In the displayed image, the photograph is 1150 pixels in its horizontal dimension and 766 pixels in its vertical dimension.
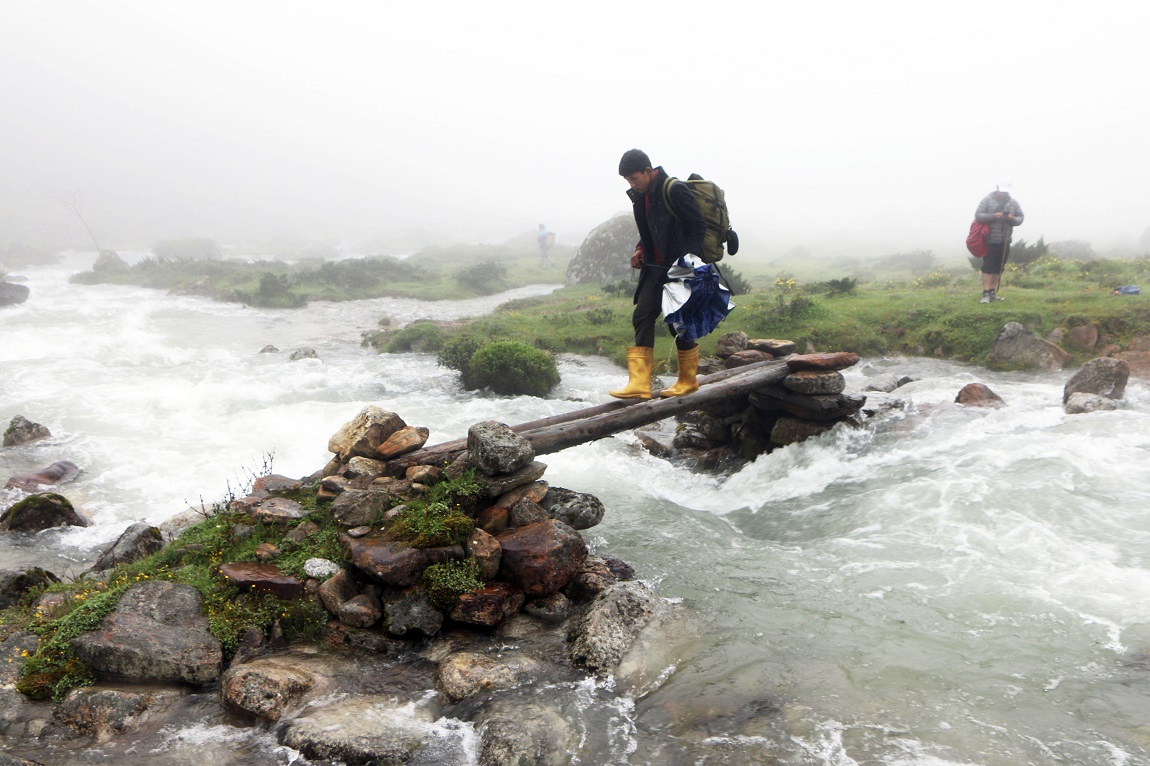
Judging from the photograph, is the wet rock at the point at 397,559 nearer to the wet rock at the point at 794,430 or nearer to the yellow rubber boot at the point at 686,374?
the yellow rubber boot at the point at 686,374

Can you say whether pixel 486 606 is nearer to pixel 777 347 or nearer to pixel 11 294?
pixel 777 347

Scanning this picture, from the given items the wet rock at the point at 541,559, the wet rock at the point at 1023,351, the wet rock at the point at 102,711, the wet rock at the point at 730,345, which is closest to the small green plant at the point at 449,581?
the wet rock at the point at 541,559

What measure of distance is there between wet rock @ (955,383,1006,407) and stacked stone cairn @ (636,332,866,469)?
77.1 inches

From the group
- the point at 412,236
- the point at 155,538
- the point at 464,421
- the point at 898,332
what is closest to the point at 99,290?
the point at 464,421

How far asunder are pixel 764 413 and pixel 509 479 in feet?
20.4

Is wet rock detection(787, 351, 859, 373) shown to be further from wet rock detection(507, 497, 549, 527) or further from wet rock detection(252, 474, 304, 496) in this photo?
wet rock detection(252, 474, 304, 496)

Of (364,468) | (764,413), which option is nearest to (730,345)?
(764,413)

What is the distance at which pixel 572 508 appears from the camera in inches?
307

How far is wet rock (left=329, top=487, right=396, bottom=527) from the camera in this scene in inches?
Answer: 278

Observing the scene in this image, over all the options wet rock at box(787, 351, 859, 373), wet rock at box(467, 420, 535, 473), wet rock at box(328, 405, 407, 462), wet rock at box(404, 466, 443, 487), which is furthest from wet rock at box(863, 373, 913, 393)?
wet rock at box(404, 466, 443, 487)

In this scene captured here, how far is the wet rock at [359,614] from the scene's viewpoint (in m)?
6.05

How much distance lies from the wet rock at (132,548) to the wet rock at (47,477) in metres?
4.90

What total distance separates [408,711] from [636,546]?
13.0ft

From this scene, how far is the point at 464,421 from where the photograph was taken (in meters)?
14.6
